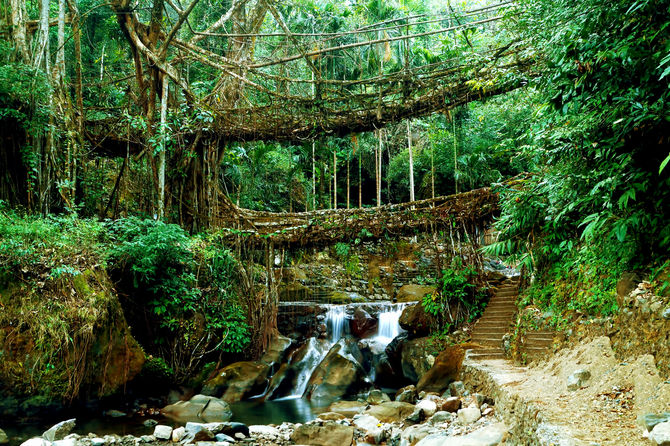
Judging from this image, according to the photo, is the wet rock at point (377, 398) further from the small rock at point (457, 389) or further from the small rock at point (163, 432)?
the small rock at point (163, 432)

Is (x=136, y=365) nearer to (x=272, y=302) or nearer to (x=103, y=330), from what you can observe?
(x=103, y=330)

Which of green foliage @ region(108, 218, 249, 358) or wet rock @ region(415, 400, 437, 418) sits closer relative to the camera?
wet rock @ region(415, 400, 437, 418)

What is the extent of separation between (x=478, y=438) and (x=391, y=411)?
2886mm

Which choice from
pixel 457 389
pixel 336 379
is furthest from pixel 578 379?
pixel 336 379

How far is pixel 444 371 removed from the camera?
7.84 metres

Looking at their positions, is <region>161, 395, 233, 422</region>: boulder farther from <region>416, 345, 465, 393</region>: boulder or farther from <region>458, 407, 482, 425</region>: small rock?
<region>458, 407, 482, 425</region>: small rock

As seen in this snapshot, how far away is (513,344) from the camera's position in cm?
668

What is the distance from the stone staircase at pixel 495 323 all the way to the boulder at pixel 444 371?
0.37 metres

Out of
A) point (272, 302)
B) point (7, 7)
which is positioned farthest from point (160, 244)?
point (7, 7)

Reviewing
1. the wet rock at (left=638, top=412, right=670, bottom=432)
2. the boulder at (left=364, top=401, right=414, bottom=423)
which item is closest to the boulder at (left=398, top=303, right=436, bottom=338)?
the boulder at (left=364, top=401, right=414, bottom=423)

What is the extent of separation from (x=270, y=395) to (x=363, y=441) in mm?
3994

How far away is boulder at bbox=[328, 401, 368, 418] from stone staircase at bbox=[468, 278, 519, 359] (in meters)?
2.07

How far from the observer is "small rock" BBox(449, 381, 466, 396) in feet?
21.9

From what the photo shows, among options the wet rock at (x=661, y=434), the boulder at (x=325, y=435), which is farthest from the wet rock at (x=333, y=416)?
the wet rock at (x=661, y=434)
